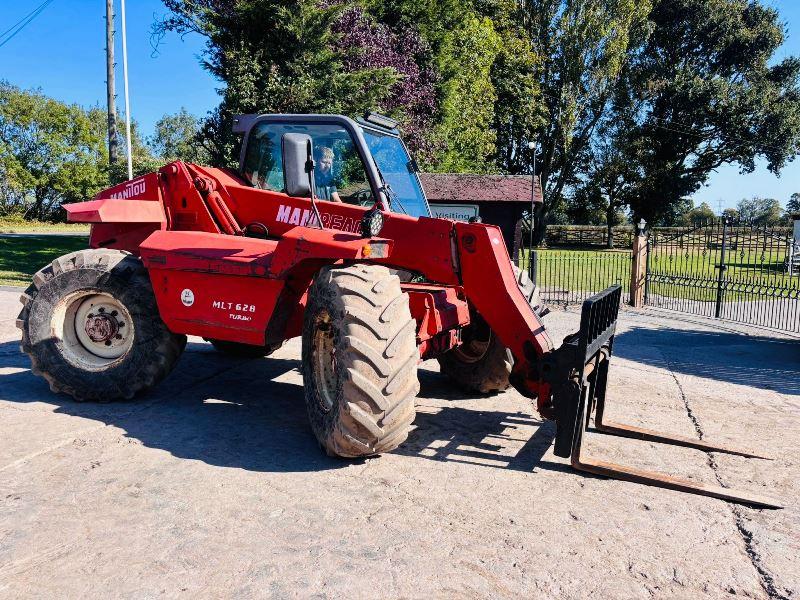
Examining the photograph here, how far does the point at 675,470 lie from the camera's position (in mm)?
4680

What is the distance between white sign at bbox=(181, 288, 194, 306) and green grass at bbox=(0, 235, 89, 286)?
1165 centimetres

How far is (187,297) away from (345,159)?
180 centimetres

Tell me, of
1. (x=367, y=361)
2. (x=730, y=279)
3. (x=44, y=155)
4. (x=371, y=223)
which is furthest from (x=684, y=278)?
(x=44, y=155)

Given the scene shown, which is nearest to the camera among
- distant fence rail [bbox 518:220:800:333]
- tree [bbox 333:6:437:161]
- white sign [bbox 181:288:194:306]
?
white sign [bbox 181:288:194:306]

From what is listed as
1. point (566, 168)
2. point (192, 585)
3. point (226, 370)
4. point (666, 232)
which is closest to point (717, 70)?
point (566, 168)

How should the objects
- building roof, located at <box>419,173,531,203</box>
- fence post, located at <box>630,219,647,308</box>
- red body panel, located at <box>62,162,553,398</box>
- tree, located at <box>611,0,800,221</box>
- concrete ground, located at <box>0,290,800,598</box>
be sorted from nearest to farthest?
concrete ground, located at <box>0,290,800,598</box>, red body panel, located at <box>62,162,553,398</box>, fence post, located at <box>630,219,647,308</box>, building roof, located at <box>419,173,531,203</box>, tree, located at <box>611,0,800,221</box>

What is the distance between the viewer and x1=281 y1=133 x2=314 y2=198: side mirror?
4.77 metres

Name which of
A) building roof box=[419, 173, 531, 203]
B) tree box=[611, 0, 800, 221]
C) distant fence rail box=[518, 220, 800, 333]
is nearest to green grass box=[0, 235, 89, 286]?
building roof box=[419, 173, 531, 203]

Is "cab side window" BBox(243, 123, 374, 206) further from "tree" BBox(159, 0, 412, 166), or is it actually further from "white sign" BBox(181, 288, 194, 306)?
"tree" BBox(159, 0, 412, 166)

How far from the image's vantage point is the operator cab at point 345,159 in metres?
5.59

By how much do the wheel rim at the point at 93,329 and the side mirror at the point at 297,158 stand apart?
212 centimetres

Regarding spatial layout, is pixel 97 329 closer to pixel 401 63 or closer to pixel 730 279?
pixel 730 279

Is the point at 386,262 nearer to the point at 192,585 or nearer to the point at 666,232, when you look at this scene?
the point at 192,585

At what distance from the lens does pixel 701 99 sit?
1519 inches
